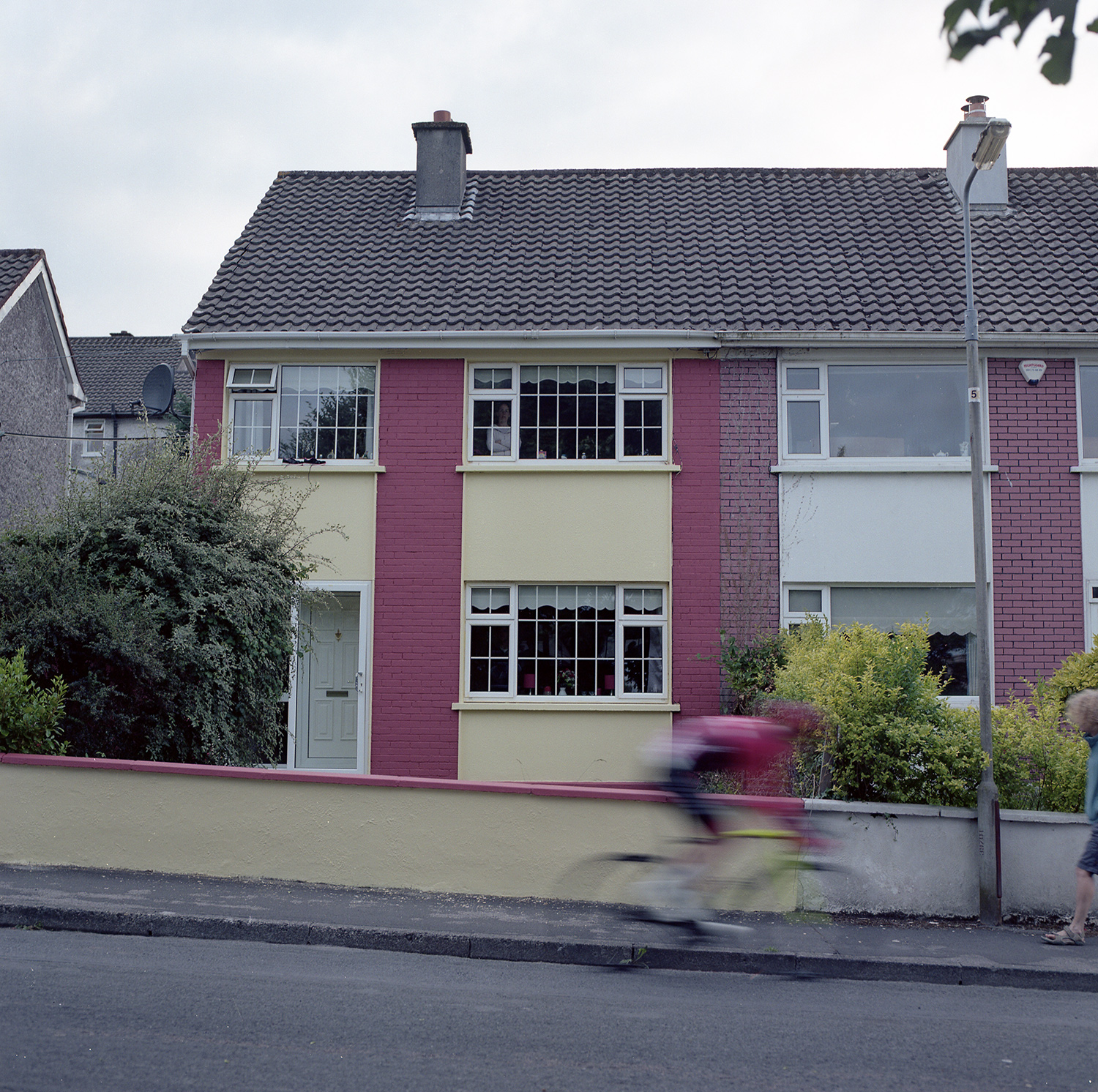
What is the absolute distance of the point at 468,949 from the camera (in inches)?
258

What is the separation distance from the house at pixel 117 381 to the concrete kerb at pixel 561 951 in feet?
79.8

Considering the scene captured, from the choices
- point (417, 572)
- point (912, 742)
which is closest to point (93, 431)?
point (417, 572)

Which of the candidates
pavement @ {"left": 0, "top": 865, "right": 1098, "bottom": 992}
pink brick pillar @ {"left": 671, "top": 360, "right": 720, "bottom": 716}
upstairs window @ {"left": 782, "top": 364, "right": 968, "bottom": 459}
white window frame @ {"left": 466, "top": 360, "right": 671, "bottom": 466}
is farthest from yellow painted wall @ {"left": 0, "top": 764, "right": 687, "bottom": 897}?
upstairs window @ {"left": 782, "top": 364, "right": 968, "bottom": 459}

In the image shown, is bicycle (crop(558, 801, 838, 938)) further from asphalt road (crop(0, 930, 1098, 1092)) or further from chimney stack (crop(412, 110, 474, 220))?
chimney stack (crop(412, 110, 474, 220))

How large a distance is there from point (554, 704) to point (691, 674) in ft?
5.46

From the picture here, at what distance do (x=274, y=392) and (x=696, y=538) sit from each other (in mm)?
5571

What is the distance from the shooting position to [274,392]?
13.8 m

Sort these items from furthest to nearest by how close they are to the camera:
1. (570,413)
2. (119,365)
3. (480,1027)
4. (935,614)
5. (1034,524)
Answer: (119,365) < (570,413) < (935,614) < (1034,524) < (480,1027)

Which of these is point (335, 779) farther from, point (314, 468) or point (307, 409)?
point (307, 409)

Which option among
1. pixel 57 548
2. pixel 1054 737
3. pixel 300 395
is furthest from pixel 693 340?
pixel 57 548

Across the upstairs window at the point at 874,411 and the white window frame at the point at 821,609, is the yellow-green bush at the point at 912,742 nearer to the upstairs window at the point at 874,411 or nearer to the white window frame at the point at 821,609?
the white window frame at the point at 821,609

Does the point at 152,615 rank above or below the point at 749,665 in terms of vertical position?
above

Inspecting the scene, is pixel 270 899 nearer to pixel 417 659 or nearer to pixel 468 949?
pixel 468 949

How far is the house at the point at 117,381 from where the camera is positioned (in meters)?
31.8
